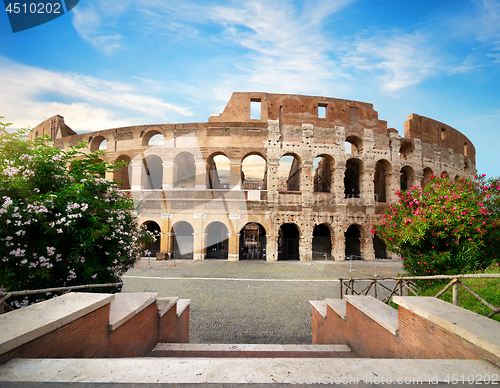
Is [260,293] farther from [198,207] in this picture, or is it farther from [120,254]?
[198,207]

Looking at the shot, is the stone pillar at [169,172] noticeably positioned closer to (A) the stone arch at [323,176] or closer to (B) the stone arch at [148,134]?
(B) the stone arch at [148,134]

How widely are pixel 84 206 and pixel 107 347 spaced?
113 inches

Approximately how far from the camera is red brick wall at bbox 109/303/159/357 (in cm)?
345

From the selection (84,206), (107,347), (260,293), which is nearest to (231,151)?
(260,293)

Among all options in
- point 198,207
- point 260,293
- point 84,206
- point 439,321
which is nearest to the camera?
point 439,321

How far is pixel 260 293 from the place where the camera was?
9695mm

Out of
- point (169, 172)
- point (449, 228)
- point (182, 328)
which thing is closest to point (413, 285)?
point (449, 228)

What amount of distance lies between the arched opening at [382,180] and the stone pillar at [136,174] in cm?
1833

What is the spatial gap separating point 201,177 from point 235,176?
2.37 meters

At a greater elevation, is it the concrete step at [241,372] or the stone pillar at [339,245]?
the concrete step at [241,372]

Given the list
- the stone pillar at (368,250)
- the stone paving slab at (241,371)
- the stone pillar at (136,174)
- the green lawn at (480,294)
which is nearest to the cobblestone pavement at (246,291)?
the stone pillar at (368,250)

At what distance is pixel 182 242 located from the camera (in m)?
20.2

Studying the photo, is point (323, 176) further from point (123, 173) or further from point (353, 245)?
point (123, 173)

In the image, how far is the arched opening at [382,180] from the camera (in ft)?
65.4
